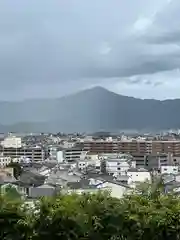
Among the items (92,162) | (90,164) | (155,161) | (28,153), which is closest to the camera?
(90,164)

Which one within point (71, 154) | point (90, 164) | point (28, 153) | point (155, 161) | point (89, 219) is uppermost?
point (28, 153)

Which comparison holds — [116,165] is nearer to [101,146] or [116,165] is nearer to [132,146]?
[132,146]

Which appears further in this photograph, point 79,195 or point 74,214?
point 79,195

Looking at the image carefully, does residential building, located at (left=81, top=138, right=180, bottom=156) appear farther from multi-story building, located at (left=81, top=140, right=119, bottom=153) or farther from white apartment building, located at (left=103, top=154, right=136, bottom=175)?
white apartment building, located at (left=103, top=154, right=136, bottom=175)

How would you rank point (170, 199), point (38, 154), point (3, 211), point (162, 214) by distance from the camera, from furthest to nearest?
point (38, 154)
point (170, 199)
point (162, 214)
point (3, 211)

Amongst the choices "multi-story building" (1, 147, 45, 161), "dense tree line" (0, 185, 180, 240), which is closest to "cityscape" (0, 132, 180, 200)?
"multi-story building" (1, 147, 45, 161)

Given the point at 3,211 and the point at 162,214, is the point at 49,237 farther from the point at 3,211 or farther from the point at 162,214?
the point at 162,214

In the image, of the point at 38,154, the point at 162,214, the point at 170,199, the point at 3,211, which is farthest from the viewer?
the point at 38,154

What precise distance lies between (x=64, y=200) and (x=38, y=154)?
5823 centimetres

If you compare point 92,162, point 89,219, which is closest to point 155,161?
point 92,162

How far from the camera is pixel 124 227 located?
22.0ft

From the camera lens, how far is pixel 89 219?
21.7ft

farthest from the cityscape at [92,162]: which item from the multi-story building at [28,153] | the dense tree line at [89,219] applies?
the dense tree line at [89,219]

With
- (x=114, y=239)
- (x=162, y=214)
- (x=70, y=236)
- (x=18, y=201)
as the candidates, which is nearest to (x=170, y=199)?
(x=162, y=214)
